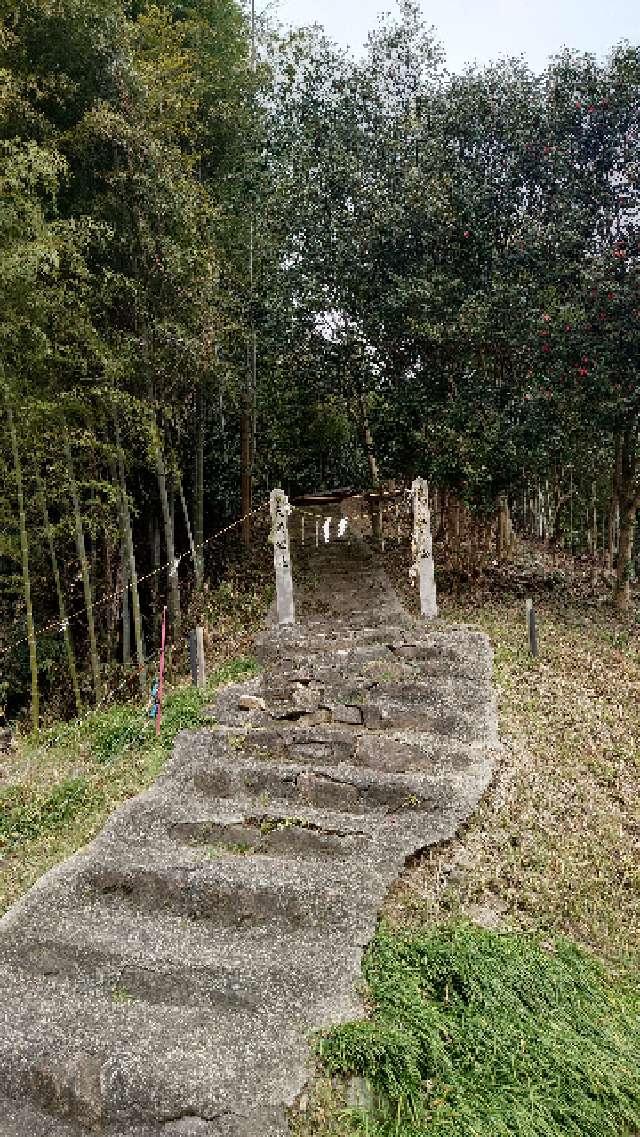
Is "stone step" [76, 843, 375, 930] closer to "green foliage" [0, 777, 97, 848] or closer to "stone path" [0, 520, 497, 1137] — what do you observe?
Result: "stone path" [0, 520, 497, 1137]

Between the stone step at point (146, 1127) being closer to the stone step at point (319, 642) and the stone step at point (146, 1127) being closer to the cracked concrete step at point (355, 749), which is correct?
the cracked concrete step at point (355, 749)

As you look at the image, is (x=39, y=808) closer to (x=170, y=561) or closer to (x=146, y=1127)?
(x=146, y=1127)

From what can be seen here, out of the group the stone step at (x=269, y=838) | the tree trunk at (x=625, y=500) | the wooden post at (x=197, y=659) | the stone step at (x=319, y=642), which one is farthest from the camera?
the tree trunk at (x=625, y=500)

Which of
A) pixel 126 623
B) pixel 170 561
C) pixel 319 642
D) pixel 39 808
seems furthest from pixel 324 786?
pixel 126 623

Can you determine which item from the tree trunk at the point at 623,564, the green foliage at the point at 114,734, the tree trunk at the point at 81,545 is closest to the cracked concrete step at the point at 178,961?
the green foliage at the point at 114,734

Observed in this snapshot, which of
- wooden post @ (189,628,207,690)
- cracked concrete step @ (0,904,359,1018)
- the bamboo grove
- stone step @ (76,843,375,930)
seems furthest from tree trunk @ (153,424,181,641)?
cracked concrete step @ (0,904,359,1018)

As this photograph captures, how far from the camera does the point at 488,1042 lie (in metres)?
3.40

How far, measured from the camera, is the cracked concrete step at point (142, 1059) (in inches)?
123

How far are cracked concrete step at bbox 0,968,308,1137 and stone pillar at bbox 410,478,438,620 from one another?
19.6 ft

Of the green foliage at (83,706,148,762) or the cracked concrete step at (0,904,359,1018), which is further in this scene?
the green foliage at (83,706,148,762)

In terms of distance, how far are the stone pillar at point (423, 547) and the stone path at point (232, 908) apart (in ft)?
6.76

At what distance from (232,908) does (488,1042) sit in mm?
1417

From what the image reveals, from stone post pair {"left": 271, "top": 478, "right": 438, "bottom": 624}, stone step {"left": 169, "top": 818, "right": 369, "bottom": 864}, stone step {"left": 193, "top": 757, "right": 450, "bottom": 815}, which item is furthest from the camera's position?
stone post pair {"left": 271, "top": 478, "right": 438, "bottom": 624}

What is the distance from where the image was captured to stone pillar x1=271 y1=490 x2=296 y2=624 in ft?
29.6
